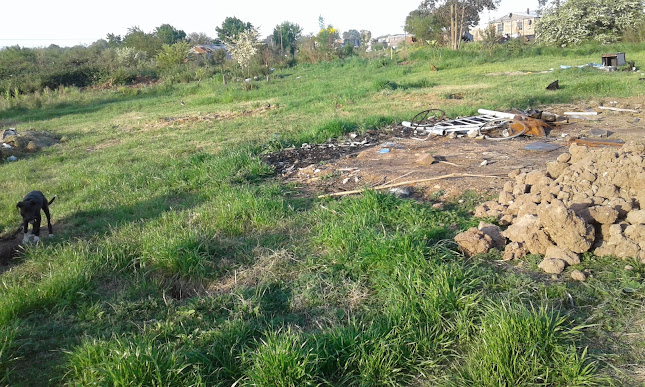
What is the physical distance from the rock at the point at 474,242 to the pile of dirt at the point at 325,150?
3.41 metres

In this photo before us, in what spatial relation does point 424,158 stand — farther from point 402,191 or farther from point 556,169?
point 556,169

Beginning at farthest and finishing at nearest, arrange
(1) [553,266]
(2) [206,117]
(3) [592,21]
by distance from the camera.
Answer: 1. (3) [592,21]
2. (2) [206,117]
3. (1) [553,266]

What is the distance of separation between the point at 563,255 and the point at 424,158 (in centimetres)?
309

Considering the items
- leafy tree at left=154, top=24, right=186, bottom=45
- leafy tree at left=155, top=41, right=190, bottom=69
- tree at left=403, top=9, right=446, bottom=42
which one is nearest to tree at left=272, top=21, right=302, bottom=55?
leafy tree at left=154, top=24, right=186, bottom=45

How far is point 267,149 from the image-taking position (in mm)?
8211

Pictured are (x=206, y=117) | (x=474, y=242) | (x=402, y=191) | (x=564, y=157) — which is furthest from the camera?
(x=206, y=117)

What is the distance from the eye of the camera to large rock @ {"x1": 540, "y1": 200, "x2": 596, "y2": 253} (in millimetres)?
3480

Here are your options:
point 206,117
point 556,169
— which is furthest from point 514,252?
point 206,117

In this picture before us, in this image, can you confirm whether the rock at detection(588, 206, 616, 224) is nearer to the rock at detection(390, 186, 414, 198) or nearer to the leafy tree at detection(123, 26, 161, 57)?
the rock at detection(390, 186, 414, 198)

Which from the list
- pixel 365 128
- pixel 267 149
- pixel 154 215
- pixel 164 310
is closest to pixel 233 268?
pixel 164 310

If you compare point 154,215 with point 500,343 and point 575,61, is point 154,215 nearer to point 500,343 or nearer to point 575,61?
point 500,343

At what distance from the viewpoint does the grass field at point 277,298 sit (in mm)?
2500

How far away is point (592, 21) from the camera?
1055 inches

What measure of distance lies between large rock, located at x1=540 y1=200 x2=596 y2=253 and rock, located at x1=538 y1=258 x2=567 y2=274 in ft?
0.64
